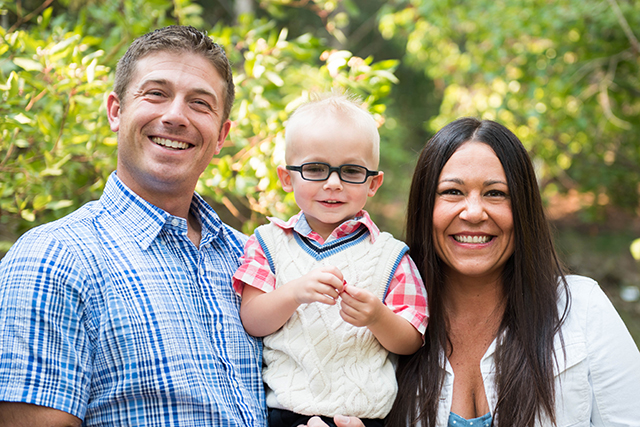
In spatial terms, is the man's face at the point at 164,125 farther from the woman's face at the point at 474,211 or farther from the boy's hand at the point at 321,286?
the woman's face at the point at 474,211

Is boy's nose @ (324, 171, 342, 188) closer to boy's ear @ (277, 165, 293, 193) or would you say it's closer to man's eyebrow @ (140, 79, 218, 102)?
boy's ear @ (277, 165, 293, 193)

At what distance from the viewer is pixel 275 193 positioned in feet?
11.4

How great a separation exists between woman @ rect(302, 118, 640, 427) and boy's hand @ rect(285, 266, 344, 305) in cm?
62

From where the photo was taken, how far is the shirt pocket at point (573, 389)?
78.7 inches

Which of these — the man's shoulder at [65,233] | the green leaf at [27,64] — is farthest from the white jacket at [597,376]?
the green leaf at [27,64]

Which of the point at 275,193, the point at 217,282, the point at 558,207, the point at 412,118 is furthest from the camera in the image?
the point at 412,118

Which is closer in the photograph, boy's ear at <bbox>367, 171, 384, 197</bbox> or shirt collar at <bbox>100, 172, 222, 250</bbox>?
shirt collar at <bbox>100, 172, 222, 250</bbox>

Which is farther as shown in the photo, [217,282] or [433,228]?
[433,228]

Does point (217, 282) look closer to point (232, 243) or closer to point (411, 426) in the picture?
point (232, 243)

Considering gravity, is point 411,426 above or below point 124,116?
below

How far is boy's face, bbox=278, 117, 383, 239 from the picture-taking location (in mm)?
2090

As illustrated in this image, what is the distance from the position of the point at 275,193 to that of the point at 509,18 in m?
4.89

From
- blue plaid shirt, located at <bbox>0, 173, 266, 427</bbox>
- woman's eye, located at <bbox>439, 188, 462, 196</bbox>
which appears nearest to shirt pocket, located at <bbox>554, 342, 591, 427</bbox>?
woman's eye, located at <bbox>439, 188, 462, 196</bbox>

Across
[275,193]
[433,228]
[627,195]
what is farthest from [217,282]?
[627,195]
